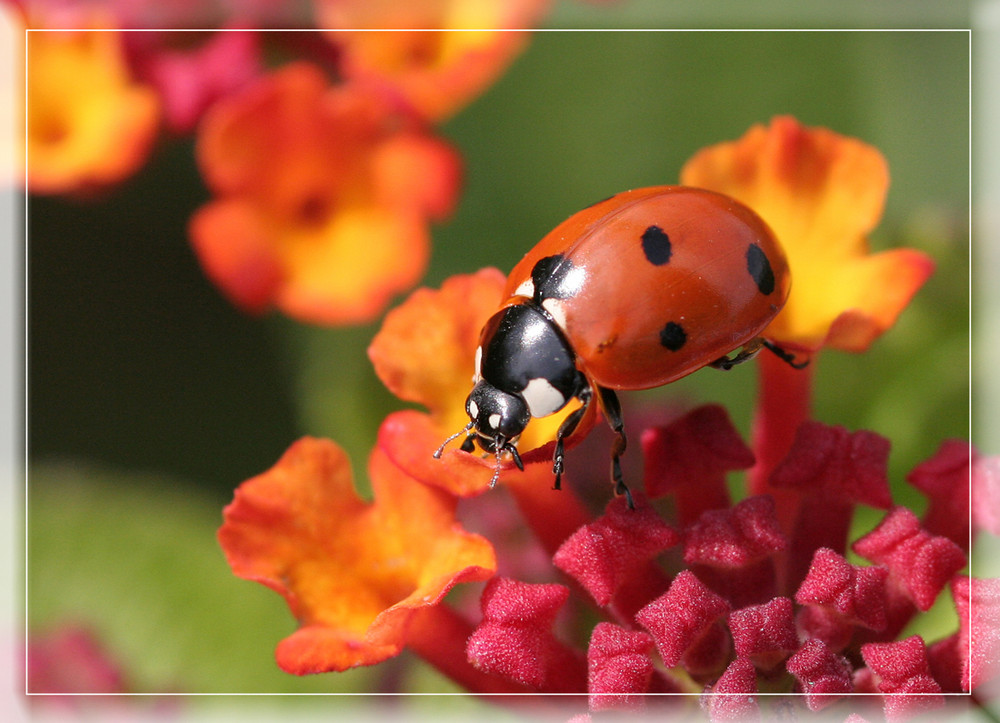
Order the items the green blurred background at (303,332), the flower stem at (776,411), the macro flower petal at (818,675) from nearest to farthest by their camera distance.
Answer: the macro flower petal at (818,675), the flower stem at (776,411), the green blurred background at (303,332)

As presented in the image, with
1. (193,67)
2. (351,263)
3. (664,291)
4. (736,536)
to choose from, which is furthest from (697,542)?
(193,67)

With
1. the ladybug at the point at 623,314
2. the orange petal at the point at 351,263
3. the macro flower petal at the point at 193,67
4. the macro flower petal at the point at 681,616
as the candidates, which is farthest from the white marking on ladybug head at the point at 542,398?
the macro flower petal at the point at 193,67

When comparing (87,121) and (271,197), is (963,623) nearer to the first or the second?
(271,197)

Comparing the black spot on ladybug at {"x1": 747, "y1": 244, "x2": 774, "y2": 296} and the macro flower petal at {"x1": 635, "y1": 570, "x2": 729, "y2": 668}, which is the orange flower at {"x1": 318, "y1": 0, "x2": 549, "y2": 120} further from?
the macro flower petal at {"x1": 635, "y1": 570, "x2": 729, "y2": 668}

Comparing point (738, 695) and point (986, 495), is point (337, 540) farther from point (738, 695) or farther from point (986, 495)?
point (986, 495)

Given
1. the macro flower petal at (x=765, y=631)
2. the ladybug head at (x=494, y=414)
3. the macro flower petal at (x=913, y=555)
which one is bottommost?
the macro flower petal at (x=765, y=631)

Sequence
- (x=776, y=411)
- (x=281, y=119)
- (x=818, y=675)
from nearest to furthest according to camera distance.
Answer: (x=818, y=675) → (x=776, y=411) → (x=281, y=119)

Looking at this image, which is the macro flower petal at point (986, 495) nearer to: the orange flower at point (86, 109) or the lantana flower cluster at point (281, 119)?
the lantana flower cluster at point (281, 119)
